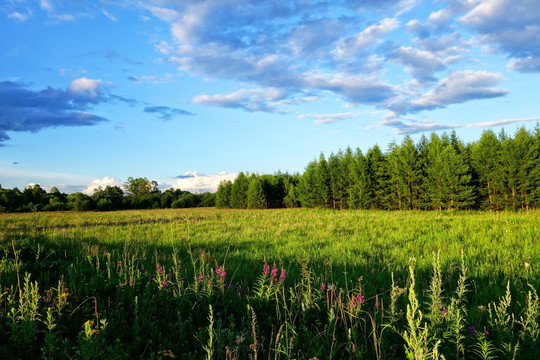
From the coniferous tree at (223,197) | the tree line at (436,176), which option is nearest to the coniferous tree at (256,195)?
the coniferous tree at (223,197)

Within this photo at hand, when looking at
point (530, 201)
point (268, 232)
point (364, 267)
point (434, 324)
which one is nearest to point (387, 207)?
point (530, 201)

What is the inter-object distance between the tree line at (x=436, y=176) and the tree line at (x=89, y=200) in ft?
115

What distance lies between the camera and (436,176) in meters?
31.8

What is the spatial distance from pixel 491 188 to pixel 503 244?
29549 millimetres

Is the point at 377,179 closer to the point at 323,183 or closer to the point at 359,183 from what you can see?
the point at 359,183

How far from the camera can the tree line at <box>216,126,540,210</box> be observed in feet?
98.5

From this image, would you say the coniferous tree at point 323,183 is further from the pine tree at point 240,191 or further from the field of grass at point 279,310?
the field of grass at point 279,310

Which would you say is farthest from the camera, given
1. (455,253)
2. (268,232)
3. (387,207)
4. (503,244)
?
(387,207)

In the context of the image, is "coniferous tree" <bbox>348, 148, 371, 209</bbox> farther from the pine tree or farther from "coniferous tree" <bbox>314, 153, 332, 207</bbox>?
the pine tree

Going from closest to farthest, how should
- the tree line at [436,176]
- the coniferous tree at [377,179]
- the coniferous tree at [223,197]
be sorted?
the tree line at [436,176]
the coniferous tree at [377,179]
the coniferous tree at [223,197]

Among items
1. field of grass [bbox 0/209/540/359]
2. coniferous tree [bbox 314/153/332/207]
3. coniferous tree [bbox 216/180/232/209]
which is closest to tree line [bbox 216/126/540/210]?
coniferous tree [bbox 314/153/332/207]

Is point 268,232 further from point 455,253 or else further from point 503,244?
point 503,244

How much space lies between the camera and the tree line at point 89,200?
40.3m

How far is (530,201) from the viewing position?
2945 centimetres
